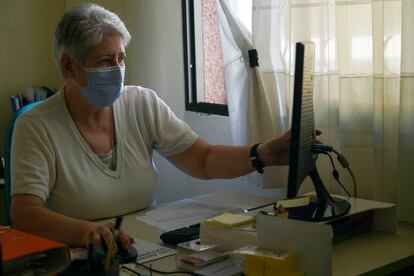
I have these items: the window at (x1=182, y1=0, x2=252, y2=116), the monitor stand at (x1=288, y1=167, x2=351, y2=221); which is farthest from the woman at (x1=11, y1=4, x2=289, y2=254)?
the window at (x1=182, y1=0, x2=252, y2=116)

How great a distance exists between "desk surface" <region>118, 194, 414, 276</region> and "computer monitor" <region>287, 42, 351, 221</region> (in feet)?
0.31

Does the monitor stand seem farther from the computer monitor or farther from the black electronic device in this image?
the black electronic device

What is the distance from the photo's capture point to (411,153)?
67.9 inches

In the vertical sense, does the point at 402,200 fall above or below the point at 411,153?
below

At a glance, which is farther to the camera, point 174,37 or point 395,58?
point 174,37

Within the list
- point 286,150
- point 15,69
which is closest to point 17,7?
point 15,69

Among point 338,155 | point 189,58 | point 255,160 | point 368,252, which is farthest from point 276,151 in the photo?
point 189,58

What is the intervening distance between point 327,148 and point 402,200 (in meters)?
0.34

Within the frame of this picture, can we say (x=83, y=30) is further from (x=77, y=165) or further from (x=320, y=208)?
(x=320, y=208)

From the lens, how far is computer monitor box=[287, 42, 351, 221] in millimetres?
1324

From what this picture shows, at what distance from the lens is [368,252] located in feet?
4.95

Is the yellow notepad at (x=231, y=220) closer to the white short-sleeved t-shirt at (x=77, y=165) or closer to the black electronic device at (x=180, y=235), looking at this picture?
the black electronic device at (x=180, y=235)

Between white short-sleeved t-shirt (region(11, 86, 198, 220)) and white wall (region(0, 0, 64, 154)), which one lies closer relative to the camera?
white short-sleeved t-shirt (region(11, 86, 198, 220))

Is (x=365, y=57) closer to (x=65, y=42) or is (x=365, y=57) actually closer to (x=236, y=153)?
(x=236, y=153)
